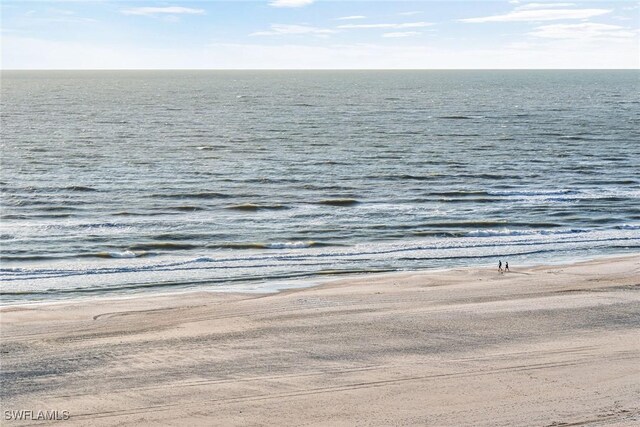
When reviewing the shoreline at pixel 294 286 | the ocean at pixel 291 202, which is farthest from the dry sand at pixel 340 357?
the ocean at pixel 291 202

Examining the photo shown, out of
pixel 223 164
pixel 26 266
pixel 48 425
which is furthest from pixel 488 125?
pixel 48 425

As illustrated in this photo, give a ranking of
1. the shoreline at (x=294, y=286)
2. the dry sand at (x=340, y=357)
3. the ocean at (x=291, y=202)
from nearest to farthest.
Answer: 1. the dry sand at (x=340, y=357)
2. the shoreline at (x=294, y=286)
3. the ocean at (x=291, y=202)

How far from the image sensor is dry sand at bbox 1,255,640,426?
17.6 m

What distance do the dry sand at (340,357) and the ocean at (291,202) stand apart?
4316 mm

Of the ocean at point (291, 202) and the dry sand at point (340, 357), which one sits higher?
the ocean at point (291, 202)

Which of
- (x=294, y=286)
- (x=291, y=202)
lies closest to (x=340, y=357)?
(x=294, y=286)

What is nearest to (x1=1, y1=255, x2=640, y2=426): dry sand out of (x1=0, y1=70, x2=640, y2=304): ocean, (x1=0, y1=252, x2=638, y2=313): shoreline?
(x1=0, y1=252, x2=638, y2=313): shoreline

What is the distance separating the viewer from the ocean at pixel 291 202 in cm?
3294

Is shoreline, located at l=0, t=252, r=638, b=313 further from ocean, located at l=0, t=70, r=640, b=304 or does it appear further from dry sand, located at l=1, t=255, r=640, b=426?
dry sand, located at l=1, t=255, r=640, b=426

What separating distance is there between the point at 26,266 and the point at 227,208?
546 inches

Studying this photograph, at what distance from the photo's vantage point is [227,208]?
144 feet

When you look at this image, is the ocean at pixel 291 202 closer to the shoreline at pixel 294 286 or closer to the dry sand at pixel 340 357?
the shoreline at pixel 294 286

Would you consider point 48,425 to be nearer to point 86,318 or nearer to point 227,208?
point 86,318

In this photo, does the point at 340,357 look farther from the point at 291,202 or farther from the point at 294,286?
the point at 291,202
